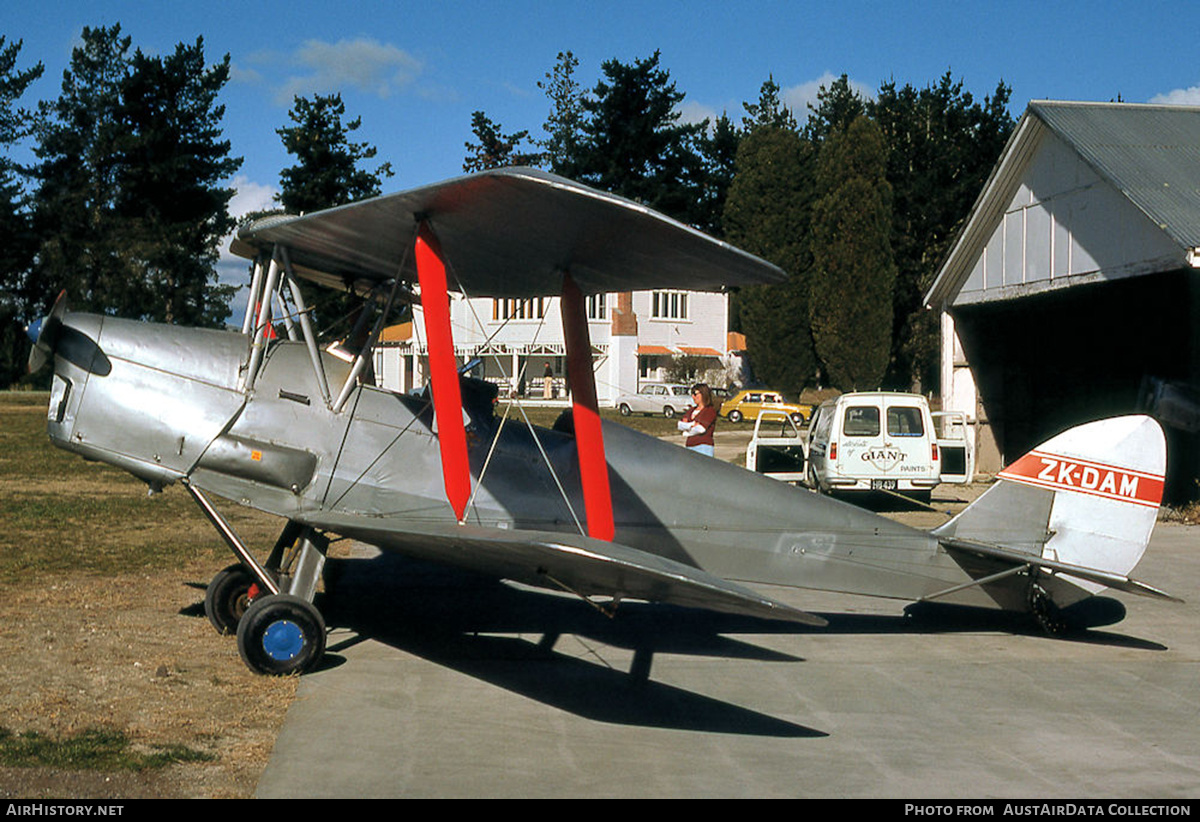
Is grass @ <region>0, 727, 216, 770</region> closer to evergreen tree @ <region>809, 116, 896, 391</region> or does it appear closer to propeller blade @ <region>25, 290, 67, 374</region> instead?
propeller blade @ <region>25, 290, 67, 374</region>

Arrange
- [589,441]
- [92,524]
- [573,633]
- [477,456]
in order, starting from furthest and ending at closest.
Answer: [92,524], [573,633], [477,456], [589,441]

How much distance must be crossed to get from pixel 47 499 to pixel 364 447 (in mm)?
10431

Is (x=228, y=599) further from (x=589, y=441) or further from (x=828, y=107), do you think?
(x=828, y=107)

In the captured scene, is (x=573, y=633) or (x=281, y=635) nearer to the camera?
(x=281, y=635)

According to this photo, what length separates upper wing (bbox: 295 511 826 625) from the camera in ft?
15.7

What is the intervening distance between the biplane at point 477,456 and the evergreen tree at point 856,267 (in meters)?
38.7

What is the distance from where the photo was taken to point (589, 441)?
22.6ft

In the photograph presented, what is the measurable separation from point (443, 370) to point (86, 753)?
2.65 meters

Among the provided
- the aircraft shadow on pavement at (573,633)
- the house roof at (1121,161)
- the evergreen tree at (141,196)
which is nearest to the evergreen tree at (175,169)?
the evergreen tree at (141,196)

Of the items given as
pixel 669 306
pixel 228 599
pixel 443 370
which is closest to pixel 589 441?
pixel 443 370

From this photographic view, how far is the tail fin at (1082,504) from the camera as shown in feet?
23.9

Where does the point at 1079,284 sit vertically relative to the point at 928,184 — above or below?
below

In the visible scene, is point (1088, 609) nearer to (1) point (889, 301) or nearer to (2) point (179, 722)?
(2) point (179, 722)

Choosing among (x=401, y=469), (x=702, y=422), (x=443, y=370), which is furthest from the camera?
(x=702, y=422)
